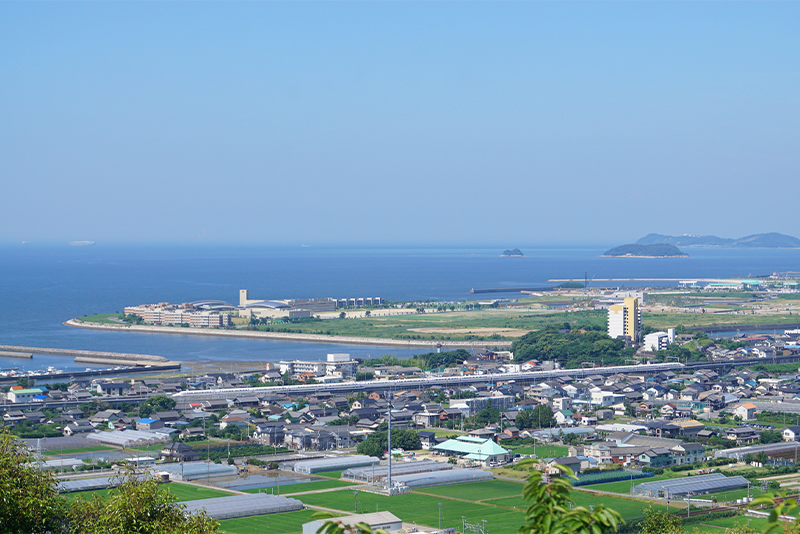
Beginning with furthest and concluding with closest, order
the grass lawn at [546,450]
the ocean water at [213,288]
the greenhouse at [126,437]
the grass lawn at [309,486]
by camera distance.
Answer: the ocean water at [213,288] < the greenhouse at [126,437] < the grass lawn at [546,450] < the grass lawn at [309,486]

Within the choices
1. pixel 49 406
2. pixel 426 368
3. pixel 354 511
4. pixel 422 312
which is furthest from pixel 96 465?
pixel 422 312

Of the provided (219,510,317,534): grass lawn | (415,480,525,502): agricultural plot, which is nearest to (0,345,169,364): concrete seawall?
(415,480,525,502): agricultural plot

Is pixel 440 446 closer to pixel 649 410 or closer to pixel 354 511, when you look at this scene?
pixel 354 511

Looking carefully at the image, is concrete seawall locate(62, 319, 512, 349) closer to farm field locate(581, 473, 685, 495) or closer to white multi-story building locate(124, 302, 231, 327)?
white multi-story building locate(124, 302, 231, 327)

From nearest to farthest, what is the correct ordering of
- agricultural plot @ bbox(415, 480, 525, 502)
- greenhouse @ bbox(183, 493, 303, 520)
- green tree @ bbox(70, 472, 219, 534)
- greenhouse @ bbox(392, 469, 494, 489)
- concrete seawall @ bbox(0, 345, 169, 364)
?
green tree @ bbox(70, 472, 219, 534)
greenhouse @ bbox(183, 493, 303, 520)
agricultural plot @ bbox(415, 480, 525, 502)
greenhouse @ bbox(392, 469, 494, 489)
concrete seawall @ bbox(0, 345, 169, 364)

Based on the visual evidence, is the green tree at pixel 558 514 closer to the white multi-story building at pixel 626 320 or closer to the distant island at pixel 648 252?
the white multi-story building at pixel 626 320

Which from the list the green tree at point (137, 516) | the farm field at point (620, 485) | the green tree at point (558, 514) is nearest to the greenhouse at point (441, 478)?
the farm field at point (620, 485)

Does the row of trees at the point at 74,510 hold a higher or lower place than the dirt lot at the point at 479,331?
higher
